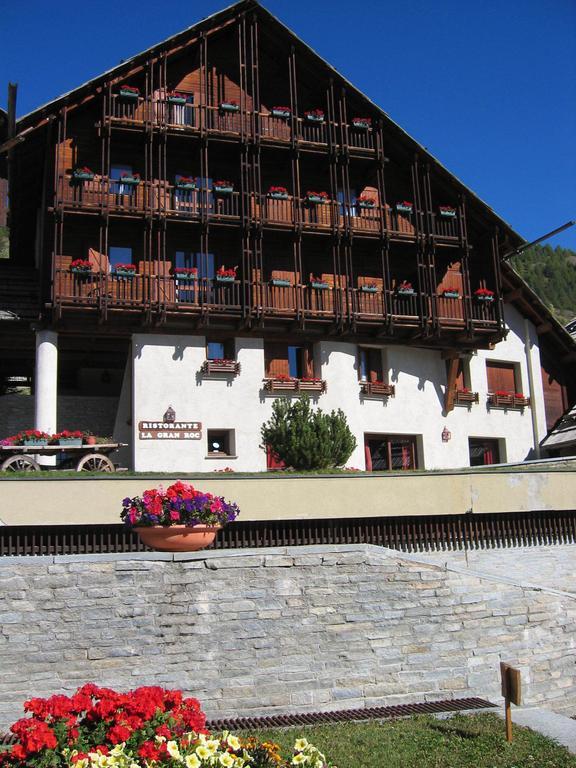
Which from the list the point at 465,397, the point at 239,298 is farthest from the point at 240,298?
the point at 465,397

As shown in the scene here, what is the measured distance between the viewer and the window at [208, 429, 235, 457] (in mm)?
24766

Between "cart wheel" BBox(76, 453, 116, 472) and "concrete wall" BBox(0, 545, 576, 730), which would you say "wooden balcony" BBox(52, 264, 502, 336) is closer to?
"cart wheel" BBox(76, 453, 116, 472)

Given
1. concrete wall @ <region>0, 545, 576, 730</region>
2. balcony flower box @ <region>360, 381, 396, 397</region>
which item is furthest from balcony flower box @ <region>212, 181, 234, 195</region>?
concrete wall @ <region>0, 545, 576, 730</region>

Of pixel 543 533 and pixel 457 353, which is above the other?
pixel 457 353

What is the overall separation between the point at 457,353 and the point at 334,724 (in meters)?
17.9

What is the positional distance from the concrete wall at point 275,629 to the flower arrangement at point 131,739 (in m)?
3.10

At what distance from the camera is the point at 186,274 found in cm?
2483

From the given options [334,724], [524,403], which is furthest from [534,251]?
[334,724]

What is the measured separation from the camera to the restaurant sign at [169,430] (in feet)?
77.8

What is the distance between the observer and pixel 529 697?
1384cm

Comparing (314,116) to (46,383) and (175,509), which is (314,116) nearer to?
(46,383)

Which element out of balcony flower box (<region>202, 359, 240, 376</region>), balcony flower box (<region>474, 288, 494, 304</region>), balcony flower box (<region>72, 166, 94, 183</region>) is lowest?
balcony flower box (<region>202, 359, 240, 376</region>)

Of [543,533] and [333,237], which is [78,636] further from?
[333,237]

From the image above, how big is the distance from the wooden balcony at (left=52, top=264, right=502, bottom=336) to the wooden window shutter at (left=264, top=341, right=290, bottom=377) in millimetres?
1456
